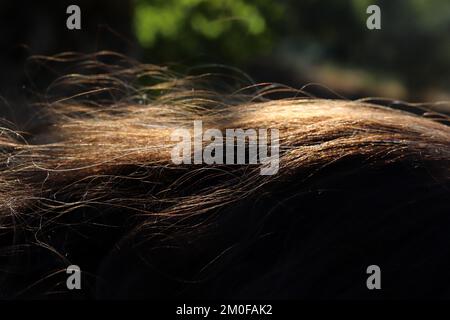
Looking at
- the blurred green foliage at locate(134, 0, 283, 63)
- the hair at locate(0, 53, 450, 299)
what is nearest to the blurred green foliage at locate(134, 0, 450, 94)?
the blurred green foliage at locate(134, 0, 283, 63)

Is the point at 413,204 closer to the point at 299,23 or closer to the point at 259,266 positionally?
the point at 259,266

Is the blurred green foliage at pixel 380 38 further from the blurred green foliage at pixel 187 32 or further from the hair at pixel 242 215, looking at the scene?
the hair at pixel 242 215

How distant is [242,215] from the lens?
1.12 m

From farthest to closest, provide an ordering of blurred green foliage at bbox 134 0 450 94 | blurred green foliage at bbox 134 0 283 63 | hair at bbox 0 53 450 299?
blurred green foliage at bbox 134 0 450 94, blurred green foliage at bbox 134 0 283 63, hair at bbox 0 53 450 299

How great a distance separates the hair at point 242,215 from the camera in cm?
105

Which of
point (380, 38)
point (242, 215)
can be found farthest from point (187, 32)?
point (380, 38)

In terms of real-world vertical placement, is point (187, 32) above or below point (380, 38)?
below

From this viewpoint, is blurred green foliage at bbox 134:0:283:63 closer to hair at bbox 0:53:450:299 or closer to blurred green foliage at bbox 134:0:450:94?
hair at bbox 0:53:450:299

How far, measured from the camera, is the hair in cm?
105

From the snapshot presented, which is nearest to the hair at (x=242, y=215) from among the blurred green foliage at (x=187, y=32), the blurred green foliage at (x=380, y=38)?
the blurred green foliage at (x=187, y=32)

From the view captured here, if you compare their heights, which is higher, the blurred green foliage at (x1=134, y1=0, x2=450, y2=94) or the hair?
the blurred green foliage at (x1=134, y1=0, x2=450, y2=94)

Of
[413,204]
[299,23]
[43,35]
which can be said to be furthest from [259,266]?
[299,23]

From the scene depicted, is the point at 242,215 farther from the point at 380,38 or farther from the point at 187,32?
the point at 380,38

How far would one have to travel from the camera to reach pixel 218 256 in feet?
3.55
